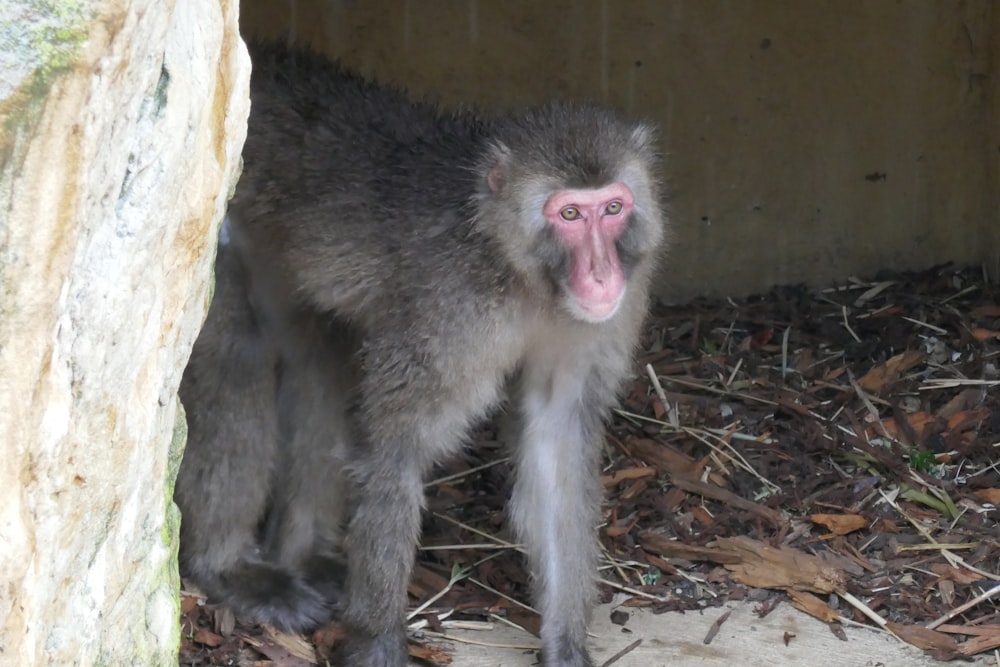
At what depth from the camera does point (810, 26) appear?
7930mm

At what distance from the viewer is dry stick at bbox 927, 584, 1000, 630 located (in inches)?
217

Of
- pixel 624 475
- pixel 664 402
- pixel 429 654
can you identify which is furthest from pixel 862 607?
pixel 664 402

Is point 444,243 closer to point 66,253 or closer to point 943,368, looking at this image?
point 66,253

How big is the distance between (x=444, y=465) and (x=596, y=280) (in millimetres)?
2516

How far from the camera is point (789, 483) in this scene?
6625 mm

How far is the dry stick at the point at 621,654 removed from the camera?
5.43 m

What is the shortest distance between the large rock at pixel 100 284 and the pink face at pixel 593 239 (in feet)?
5.06

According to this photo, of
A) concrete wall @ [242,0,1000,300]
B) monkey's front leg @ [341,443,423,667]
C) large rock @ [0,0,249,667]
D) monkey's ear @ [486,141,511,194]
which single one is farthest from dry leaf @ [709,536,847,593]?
large rock @ [0,0,249,667]

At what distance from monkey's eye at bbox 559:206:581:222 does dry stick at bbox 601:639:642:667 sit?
1774 millimetres

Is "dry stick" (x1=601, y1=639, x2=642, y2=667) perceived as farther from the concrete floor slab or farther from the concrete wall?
the concrete wall

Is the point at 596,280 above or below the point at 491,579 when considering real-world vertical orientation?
above

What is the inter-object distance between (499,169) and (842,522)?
7.89 feet

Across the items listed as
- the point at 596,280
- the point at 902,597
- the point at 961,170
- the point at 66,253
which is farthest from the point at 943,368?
the point at 66,253

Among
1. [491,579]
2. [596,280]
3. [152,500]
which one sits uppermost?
[596,280]
